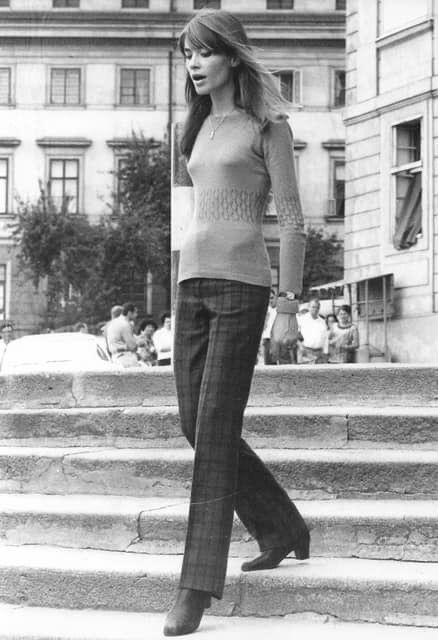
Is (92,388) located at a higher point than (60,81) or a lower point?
lower

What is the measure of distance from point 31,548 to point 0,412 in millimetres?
1410

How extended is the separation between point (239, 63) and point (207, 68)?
0.13m

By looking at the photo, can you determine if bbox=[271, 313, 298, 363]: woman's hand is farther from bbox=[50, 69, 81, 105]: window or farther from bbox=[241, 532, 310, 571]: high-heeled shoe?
bbox=[50, 69, 81, 105]: window

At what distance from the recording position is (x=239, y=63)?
14.5 feet

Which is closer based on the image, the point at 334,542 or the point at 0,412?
the point at 334,542

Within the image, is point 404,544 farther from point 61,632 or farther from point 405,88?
point 405,88

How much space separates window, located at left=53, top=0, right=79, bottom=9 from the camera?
44438mm

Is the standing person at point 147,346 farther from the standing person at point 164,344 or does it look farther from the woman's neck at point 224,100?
the woman's neck at point 224,100

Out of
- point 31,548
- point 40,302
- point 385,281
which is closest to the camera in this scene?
point 31,548

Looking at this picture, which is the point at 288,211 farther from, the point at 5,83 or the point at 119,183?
the point at 5,83

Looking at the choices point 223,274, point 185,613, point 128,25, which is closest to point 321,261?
point 128,25

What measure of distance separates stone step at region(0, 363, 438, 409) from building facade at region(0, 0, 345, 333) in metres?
37.0

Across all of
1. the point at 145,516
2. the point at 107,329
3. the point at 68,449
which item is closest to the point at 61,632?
the point at 145,516

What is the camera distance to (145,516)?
17.2ft
